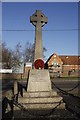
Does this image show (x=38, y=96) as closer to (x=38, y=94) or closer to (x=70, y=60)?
(x=38, y=94)

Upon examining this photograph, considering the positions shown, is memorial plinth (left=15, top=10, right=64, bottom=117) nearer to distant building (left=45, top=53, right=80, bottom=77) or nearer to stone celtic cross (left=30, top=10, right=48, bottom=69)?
stone celtic cross (left=30, top=10, right=48, bottom=69)

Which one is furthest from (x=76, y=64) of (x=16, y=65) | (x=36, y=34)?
(x=36, y=34)

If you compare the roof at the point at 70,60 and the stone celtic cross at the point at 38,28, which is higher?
the roof at the point at 70,60

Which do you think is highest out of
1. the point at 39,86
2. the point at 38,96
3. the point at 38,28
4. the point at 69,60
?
the point at 69,60

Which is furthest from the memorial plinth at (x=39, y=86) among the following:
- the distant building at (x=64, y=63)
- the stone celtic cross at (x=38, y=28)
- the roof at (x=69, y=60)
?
the roof at (x=69, y=60)

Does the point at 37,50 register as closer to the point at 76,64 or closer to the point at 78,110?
the point at 78,110

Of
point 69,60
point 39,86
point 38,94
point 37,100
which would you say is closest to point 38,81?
point 39,86

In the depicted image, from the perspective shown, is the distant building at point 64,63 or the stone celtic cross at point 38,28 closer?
the stone celtic cross at point 38,28

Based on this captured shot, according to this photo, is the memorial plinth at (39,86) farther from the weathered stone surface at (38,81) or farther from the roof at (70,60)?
the roof at (70,60)

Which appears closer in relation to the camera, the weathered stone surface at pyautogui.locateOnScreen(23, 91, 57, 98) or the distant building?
the weathered stone surface at pyautogui.locateOnScreen(23, 91, 57, 98)

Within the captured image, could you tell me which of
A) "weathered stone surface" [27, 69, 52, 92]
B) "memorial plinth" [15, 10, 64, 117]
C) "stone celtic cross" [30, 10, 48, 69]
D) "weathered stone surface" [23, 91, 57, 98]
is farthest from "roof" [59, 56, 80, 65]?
"weathered stone surface" [23, 91, 57, 98]

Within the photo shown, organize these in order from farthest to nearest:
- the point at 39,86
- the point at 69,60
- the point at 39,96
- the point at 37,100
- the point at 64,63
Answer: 1. the point at 69,60
2. the point at 64,63
3. the point at 39,86
4. the point at 39,96
5. the point at 37,100

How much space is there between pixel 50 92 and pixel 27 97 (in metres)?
1.02

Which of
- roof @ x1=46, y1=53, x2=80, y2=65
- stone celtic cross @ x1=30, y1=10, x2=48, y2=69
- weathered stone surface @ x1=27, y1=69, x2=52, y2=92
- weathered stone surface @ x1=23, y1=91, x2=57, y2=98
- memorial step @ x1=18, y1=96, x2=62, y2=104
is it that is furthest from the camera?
roof @ x1=46, y1=53, x2=80, y2=65
